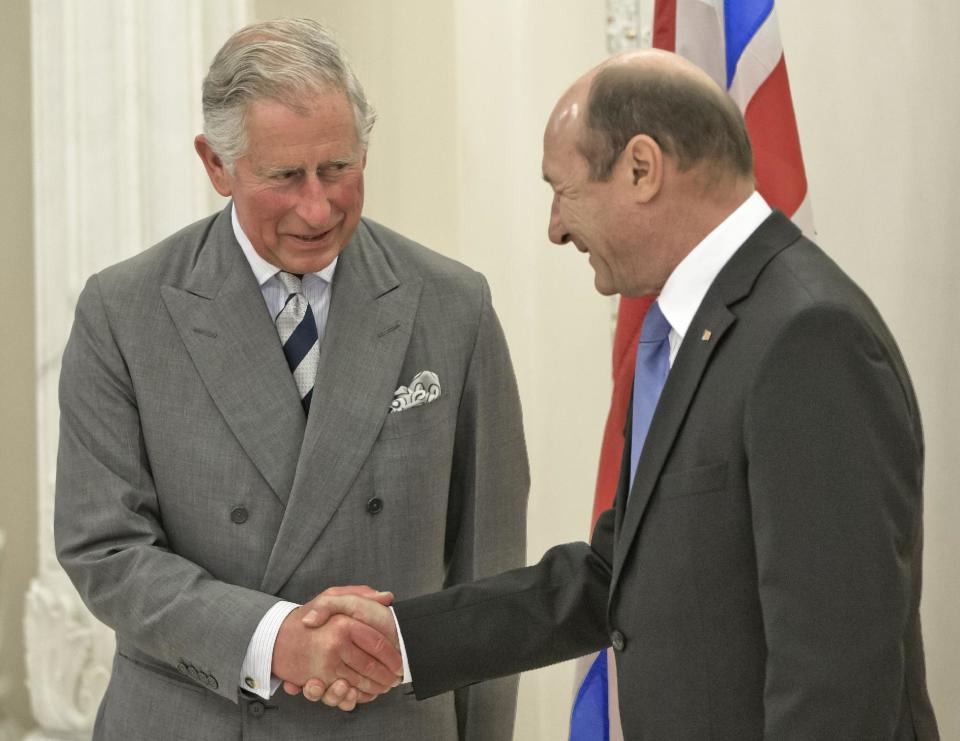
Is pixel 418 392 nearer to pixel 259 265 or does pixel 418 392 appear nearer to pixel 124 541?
pixel 259 265

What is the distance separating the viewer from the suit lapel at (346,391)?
7.13ft

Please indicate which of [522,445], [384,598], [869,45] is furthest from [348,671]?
[869,45]

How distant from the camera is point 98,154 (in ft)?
11.6

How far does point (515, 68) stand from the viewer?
400 cm

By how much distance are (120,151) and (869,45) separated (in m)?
1.98

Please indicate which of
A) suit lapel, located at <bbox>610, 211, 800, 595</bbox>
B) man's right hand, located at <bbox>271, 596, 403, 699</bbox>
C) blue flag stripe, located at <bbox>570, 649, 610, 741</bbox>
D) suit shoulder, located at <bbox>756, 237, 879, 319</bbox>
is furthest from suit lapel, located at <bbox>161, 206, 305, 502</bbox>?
blue flag stripe, located at <bbox>570, 649, 610, 741</bbox>

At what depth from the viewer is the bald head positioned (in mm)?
1769

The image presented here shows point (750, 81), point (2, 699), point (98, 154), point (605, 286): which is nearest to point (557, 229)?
point (605, 286)

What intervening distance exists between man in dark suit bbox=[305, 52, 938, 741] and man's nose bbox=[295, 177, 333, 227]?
41 cm

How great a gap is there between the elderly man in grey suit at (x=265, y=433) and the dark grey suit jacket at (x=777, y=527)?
19.2 inches

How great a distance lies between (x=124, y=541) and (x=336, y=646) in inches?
15.3

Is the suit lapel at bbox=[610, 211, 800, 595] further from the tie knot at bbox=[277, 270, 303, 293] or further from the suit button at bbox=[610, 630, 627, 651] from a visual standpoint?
the tie knot at bbox=[277, 270, 303, 293]

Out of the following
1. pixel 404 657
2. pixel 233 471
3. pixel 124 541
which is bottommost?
pixel 404 657

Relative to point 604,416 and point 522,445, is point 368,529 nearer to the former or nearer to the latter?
point 522,445
